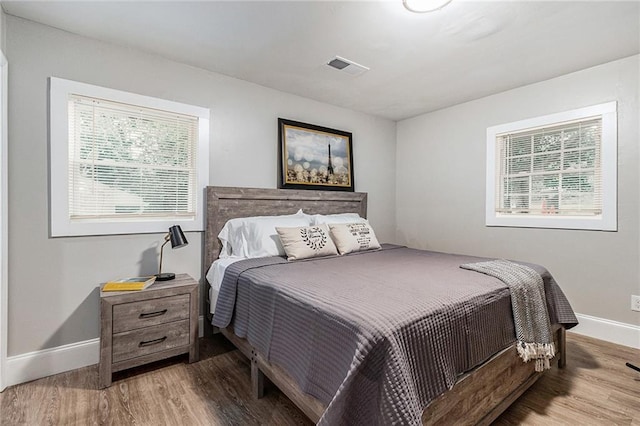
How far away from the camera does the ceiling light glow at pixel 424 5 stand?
185 cm

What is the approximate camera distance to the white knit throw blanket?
71.7 inches

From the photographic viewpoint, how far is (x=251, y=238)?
278 cm

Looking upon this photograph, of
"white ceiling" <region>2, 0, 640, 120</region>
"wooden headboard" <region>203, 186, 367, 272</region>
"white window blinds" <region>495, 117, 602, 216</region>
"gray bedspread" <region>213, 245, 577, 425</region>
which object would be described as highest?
"white ceiling" <region>2, 0, 640, 120</region>

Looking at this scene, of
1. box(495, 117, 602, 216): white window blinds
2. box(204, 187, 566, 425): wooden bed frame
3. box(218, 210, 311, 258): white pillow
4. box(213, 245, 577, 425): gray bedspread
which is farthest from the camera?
box(495, 117, 602, 216): white window blinds

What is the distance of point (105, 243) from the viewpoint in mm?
2383

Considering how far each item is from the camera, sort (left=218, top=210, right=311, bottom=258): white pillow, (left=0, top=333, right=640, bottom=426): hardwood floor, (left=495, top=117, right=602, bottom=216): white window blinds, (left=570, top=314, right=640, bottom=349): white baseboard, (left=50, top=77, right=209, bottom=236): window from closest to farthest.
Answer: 1. (left=0, top=333, right=640, bottom=426): hardwood floor
2. (left=50, top=77, right=209, bottom=236): window
3. (left=570, top=314, right=640, bottom=349): white baseboard
4. (left=218, top=210, right=311, bottom=258): white pillow
5. (left=495, top=117, right=602, bottom=216): white window blinds

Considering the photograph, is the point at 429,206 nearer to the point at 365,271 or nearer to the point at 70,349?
the point at 365,271

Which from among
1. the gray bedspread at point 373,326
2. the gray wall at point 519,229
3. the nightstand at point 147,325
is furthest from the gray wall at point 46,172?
the gray wall at point 519,229

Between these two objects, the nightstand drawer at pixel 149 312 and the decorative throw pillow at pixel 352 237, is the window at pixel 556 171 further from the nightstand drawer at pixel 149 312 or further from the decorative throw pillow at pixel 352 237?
the nightstand drawer at pixel 149 312

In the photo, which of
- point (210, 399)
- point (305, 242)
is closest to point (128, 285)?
point (210, 399)

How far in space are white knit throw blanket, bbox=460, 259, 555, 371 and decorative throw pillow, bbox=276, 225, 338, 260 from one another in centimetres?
130

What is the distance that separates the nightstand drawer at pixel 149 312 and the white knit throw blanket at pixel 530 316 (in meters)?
2.17

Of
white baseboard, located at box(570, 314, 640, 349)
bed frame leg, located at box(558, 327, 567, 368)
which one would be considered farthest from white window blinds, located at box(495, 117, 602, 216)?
bed frame leg, located at box(558, 327, 567, 368)

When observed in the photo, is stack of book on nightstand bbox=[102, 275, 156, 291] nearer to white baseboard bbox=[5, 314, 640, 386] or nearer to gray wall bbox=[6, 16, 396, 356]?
gray wall bbox=[6, 16, 396, 356]
